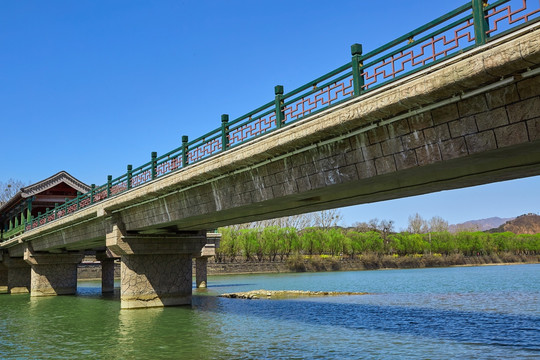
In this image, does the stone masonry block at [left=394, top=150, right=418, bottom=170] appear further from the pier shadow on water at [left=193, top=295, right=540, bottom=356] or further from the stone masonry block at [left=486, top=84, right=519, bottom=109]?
the pier shadow on water at [left=193, top=295, right=540, bottom=356]

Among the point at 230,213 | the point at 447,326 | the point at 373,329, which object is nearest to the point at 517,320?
the point at 447,326

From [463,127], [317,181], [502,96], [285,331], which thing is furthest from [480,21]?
[285,331]

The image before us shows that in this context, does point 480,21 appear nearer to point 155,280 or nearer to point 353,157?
point 353,157

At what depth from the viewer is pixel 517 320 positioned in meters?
17.2

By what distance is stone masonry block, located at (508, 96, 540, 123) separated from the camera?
7895mm

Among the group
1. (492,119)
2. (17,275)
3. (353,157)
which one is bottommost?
(17,275)

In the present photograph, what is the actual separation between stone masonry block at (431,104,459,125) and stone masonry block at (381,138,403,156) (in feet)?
3.12

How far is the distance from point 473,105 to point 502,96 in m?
0.54

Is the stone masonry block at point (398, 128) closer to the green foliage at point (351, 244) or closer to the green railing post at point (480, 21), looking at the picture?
the green railing post at point (480, 21)

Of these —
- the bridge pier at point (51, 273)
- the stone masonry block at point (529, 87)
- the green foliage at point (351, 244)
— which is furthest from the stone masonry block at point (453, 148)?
the green foliage at point (351, 244)

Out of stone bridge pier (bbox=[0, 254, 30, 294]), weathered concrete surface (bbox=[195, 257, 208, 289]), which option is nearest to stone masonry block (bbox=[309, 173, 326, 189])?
weathered concrete surface (bbox=[195, 257, 208, 289])

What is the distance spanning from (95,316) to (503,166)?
695 inches

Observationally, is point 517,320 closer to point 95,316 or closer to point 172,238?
point 172,238

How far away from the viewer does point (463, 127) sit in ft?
29.4
